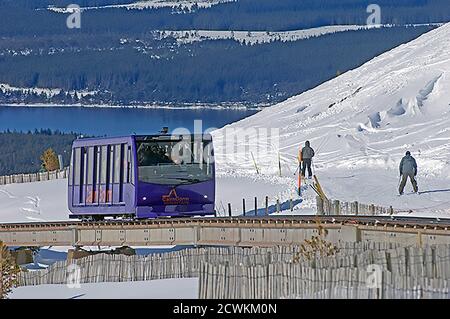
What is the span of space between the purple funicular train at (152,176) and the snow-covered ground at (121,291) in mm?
10442

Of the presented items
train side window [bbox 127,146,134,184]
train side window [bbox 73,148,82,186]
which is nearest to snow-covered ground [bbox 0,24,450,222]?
train side window [bbox 73,148,82,186]

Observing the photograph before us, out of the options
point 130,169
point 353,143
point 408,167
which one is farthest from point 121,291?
point 353,143

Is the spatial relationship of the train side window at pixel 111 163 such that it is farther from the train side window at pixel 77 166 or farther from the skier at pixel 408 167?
the skier at pixel 408 167

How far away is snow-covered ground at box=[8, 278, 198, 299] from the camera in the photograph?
3691 centimetres

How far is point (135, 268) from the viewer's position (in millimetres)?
40812

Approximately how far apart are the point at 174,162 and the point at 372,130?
44586 millimetres

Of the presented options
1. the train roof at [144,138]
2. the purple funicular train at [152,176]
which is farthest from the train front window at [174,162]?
the train roof at [144,138]

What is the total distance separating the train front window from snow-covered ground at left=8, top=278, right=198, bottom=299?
34.6ft

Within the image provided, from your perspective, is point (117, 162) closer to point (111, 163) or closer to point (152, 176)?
point (111, 163)

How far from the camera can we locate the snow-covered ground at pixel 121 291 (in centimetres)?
3691

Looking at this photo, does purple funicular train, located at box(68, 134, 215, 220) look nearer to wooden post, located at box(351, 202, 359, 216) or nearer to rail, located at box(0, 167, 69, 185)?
wooden post, located at box(351, 202, 359, 216)
